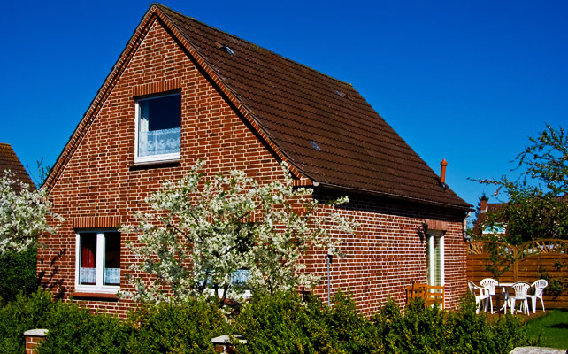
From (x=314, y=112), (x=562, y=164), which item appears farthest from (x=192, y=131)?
(x=562, y=164)

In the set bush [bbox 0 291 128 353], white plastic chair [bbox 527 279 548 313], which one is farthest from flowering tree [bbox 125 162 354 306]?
white plastic chair [bbox 527 279 548 313]

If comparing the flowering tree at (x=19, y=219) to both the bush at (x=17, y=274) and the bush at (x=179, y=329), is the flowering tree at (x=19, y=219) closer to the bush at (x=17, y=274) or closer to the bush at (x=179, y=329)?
the bush at (x=17, y=274)

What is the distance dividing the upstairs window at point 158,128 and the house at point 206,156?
0.03m

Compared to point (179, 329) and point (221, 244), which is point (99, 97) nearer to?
point (221, 244)

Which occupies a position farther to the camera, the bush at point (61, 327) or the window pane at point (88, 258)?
the window pane at point (88, 258)

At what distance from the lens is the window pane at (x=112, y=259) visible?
1470 cm

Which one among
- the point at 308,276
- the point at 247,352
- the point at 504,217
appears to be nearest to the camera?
the point at 247,352

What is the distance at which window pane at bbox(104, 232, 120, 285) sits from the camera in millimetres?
14695

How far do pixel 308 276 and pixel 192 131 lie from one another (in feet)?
15.0

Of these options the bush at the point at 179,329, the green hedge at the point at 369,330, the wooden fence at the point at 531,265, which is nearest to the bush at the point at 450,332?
the green hedge at the point at 369,330

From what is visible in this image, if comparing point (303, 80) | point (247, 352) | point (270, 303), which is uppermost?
point (303, 80)

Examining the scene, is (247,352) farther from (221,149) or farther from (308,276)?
(221,149)

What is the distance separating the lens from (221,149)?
13320mm

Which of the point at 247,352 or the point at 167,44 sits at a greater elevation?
the point at 167,44
